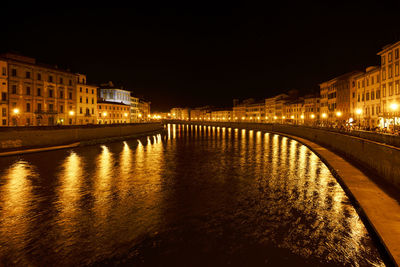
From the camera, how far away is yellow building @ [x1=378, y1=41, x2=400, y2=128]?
3836cm

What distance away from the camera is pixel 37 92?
50438 millimetres

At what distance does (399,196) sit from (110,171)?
1617 cm

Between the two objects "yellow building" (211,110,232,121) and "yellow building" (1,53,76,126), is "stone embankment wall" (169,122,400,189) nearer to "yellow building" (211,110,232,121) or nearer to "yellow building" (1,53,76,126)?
"yellow building" (1,53,76,126)

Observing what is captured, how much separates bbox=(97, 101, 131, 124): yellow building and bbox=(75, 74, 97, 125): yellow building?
273 inches

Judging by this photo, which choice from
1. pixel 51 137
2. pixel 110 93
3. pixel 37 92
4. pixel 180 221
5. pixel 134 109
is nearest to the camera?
pixel 180 221

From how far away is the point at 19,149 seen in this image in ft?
95.5

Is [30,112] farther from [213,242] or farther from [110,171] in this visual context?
[213,242]

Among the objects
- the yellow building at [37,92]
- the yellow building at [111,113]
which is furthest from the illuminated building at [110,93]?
the yellow building at [37,92]

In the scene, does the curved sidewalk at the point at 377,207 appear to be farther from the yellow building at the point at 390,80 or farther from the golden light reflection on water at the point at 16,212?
the yellow building at the point at 390,80

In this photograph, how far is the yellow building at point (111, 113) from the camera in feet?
264

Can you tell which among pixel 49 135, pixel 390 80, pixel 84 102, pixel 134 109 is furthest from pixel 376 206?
pixel 134 109

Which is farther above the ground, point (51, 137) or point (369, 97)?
point (369, 97)

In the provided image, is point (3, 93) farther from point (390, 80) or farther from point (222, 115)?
point (222, 115)

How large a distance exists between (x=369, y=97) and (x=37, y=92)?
57262 millimetres
